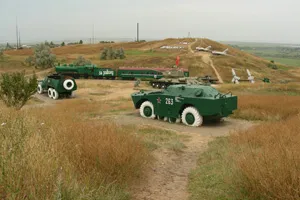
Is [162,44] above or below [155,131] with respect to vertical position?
above

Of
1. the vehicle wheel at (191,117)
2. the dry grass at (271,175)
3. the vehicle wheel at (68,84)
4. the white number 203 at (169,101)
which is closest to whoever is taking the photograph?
the dry grass at (271,175)

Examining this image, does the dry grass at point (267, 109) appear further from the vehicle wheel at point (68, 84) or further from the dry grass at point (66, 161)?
the vehicle wheel at point (68, 84)

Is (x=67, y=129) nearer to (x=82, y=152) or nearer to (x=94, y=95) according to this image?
(x=82, y=152)

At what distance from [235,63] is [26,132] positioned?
53211 millimetres

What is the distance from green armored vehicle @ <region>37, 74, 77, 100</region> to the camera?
87.0 feet

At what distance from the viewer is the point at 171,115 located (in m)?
14.5

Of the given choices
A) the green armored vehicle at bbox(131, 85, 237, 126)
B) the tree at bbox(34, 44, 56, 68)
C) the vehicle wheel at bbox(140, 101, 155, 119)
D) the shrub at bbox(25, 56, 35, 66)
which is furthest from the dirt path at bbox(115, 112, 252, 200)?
the shrub at bbox(25, 56, 35, 66)

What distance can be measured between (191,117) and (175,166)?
5.85 m

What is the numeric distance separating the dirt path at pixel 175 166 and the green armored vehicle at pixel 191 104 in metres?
0.46

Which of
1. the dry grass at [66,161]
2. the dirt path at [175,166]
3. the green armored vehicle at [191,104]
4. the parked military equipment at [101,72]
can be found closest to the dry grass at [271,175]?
the dirt path at [175,166]

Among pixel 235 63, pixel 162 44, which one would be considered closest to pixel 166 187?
pixel 235 63

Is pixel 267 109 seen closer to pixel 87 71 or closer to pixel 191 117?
A: pixel 191 117

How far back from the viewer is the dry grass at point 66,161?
4004 millimetres

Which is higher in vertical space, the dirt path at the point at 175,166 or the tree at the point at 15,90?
the tree at the point at 15,90
